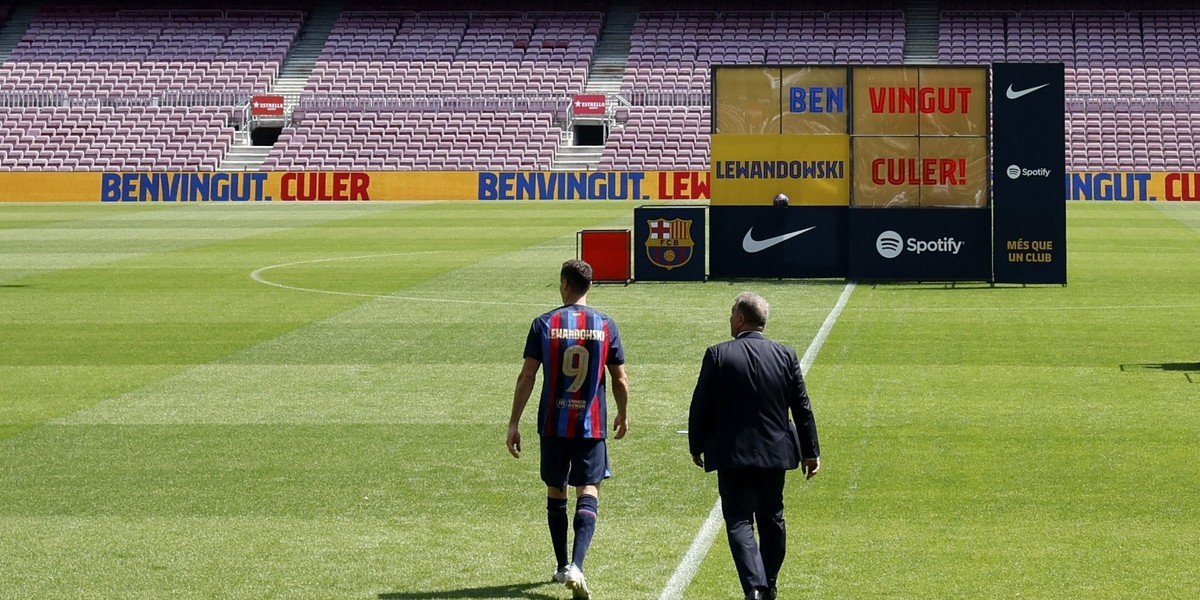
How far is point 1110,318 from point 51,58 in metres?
58.7

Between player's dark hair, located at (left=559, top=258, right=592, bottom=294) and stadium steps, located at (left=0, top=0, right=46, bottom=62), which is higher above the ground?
stadium steps, located at (left=0, top=0, right=46, bottom=62)

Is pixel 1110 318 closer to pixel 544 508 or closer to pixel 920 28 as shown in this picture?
pixel 544 508

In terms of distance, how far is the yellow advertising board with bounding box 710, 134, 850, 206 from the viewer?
26.0 meters

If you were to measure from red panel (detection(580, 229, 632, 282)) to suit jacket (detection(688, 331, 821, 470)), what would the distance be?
17510 mm

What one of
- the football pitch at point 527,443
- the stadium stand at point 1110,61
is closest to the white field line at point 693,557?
the football pitch at point 527,443

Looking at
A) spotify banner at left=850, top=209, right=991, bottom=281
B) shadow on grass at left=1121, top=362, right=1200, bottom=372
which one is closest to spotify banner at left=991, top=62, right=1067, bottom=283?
spotify banner at left=850, top=209, right=991, bottom=281

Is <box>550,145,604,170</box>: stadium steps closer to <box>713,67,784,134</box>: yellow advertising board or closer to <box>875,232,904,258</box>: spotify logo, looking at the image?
<box>713,67,784,134</box>: yellow advertising board

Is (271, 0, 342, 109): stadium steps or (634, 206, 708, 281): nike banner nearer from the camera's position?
(634, 206, 708, 281): nike banner

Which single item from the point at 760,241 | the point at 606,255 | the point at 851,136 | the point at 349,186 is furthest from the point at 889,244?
the point at 349,186

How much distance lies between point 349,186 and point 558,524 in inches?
1894

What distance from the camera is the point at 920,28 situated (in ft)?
230

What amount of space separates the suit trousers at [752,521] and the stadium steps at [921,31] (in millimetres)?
60385

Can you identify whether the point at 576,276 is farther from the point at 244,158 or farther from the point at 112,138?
the point at 112,138

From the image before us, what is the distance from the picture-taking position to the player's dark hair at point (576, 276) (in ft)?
28.2
